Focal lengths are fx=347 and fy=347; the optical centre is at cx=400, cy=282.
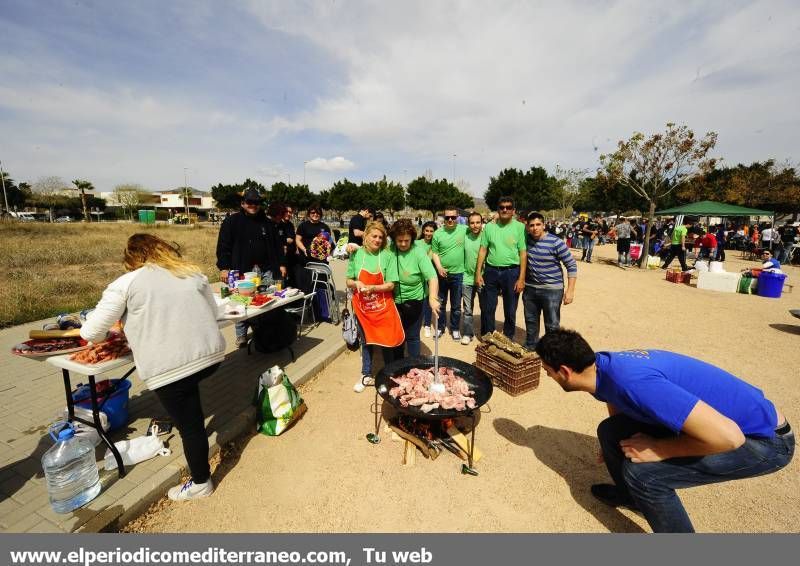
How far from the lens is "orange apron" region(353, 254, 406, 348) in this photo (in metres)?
3.94

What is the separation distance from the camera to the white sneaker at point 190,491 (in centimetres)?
268

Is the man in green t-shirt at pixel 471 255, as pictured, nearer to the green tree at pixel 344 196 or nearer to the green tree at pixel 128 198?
the green tree at pixel 344 196

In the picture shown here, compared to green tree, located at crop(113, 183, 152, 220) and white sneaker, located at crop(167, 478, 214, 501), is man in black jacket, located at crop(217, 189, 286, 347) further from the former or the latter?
green tree, located at crop(113, 183, 152, 220)

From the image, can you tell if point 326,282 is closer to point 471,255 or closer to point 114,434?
point 471,255

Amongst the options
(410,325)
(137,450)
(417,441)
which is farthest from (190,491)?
(410,325)

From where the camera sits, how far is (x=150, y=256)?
2324 millimetres

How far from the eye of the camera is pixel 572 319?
742cm

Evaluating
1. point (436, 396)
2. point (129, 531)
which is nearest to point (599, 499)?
point (436, 396)

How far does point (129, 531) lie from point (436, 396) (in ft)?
8.10

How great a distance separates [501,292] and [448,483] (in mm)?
3070

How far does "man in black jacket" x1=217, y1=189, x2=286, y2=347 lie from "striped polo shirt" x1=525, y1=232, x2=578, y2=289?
393 cm

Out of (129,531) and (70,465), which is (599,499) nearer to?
(129,531)

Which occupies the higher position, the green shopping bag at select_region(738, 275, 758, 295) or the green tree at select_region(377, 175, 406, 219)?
the green tree at select_region(377, 175, 406, 219)

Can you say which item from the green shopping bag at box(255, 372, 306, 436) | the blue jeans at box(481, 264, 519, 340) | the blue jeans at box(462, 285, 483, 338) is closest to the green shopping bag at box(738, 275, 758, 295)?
the blue jeans at box(481, 264, 519, 340)
